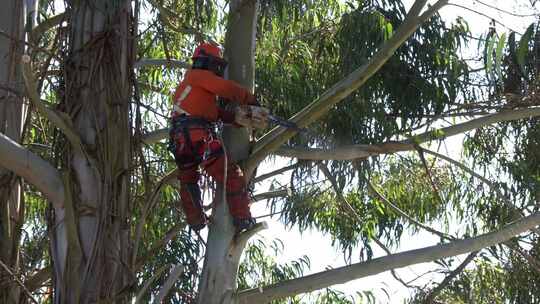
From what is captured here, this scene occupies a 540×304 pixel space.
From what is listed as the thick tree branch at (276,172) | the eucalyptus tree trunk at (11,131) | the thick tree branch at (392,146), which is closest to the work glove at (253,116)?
the thick tree branch at (392,146)

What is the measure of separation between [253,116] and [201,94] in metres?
→ 0.48

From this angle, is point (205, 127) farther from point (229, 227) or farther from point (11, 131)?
point (11, 131)

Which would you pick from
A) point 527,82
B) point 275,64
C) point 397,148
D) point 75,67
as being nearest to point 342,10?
point 275,64

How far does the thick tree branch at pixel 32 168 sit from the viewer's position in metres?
4.43

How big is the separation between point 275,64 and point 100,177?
302cm

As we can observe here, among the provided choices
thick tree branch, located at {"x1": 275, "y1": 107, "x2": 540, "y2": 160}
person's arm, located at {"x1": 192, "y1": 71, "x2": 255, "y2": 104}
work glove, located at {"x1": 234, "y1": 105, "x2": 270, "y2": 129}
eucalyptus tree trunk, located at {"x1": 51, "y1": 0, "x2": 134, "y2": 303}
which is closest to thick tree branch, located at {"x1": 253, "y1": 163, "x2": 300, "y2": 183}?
thick tree branch, located at {"x1": 275, "y1": 107, "x2": 540, "y2": 160}

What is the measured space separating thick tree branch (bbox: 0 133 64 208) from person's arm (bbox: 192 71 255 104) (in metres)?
0.93

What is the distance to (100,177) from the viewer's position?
4.70 meters

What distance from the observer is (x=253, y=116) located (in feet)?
16.2

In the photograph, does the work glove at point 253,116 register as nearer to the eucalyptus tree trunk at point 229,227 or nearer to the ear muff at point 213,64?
the eucalyptus tree trunk at point 229,227

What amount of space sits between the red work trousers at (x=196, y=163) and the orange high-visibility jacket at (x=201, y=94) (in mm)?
102

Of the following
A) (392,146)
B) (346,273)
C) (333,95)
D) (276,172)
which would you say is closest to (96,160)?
(333,95)

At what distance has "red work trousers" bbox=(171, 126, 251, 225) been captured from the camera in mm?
5000

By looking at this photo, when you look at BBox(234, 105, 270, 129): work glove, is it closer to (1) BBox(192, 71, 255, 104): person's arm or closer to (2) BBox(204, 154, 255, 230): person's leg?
(1) BBox(192, 71, 255, 104): person's arm
